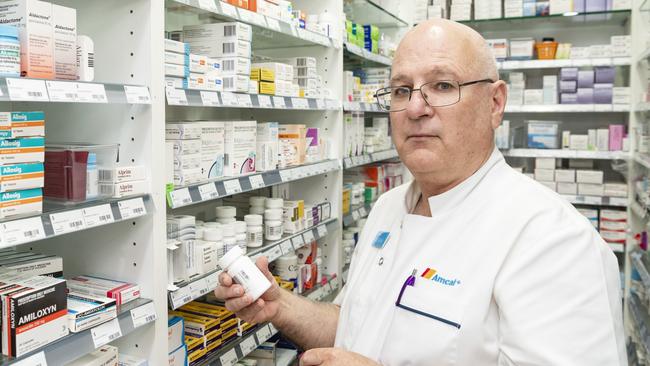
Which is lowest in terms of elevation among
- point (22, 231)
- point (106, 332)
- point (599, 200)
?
point (106, 332)

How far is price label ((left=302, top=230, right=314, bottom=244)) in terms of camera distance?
11.4ft

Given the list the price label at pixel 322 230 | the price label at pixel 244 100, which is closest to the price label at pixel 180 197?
the price label at pixel 244 100

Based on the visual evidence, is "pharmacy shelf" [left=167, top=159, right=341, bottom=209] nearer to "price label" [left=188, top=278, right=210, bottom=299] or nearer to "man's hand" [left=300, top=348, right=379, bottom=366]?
"price label" [left=188, top=278, right=210, bottom=299]

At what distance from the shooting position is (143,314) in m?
2.10

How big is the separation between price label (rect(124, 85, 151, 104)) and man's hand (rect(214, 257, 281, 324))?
2.21ft

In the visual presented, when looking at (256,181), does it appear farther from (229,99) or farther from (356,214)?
(356,214)

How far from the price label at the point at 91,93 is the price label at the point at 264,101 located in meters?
1.04

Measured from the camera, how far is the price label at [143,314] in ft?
6.76

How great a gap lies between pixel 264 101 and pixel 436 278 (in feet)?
5.14

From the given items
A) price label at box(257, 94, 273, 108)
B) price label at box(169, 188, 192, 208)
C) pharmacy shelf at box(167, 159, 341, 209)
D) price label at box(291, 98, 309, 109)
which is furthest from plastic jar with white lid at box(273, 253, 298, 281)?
price label at box(169, 188, 192, 208)

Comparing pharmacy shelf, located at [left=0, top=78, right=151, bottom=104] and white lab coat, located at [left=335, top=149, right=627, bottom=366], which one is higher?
pharmacy shelf, located at [left=0, top=78, right=151, bottom=104]

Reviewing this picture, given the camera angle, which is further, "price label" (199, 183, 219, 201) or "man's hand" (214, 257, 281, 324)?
"price label" (199, 183, 219, 201)

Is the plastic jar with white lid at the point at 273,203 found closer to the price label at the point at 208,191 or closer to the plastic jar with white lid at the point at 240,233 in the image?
the plastic jar with white lid at the point at 240,233

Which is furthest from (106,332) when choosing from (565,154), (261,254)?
→ (565,154)
